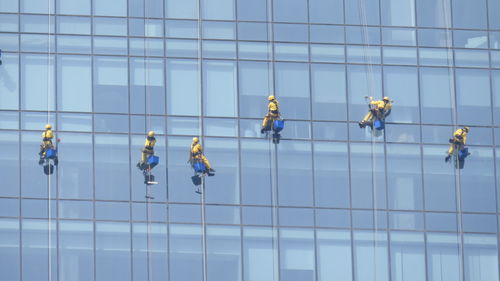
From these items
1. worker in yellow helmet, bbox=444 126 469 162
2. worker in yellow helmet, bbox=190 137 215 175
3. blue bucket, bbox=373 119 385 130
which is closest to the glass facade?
blue bucket, bbox=373 119 385 130

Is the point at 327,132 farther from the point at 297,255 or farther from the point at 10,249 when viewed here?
the point at 10,249

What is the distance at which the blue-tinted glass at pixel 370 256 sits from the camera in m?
83.9

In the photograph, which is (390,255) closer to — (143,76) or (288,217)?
(288,217)

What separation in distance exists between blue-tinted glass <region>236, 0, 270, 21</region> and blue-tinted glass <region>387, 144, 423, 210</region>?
7.73 meters

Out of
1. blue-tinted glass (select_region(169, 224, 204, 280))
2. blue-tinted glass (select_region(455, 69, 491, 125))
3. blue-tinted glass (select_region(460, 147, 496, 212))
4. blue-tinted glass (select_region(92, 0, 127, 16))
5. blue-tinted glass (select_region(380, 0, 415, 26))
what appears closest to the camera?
blue-tinted glass (select_region(169, 224, 204, 280))

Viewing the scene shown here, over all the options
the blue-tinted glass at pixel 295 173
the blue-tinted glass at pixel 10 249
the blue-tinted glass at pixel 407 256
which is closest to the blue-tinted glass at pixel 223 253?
the blue-tinted glass at pixel 295 173

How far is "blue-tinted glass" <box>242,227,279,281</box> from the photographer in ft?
273

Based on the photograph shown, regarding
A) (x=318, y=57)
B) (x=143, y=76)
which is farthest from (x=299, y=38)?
(x=143, y=76)

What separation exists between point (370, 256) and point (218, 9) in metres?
12.2

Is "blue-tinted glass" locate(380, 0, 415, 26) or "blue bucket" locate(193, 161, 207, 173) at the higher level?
"blue-tinted glass" locate(380, 0, 415, 26)

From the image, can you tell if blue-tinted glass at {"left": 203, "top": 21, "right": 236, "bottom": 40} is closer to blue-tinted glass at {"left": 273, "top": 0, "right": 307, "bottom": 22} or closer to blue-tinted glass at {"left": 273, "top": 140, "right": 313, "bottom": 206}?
blue-tinted glass at {"left": 273, "top": 0, "right": 307, "bottom": 22}

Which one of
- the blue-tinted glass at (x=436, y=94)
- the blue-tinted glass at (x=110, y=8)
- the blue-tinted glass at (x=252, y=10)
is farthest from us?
the blue-tinted glass at (x=436, y=94)

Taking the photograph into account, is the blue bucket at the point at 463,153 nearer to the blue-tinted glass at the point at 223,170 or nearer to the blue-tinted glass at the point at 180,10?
the blue-tinted glass at the point at 223,170

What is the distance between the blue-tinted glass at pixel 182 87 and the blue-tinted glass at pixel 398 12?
8.28m
